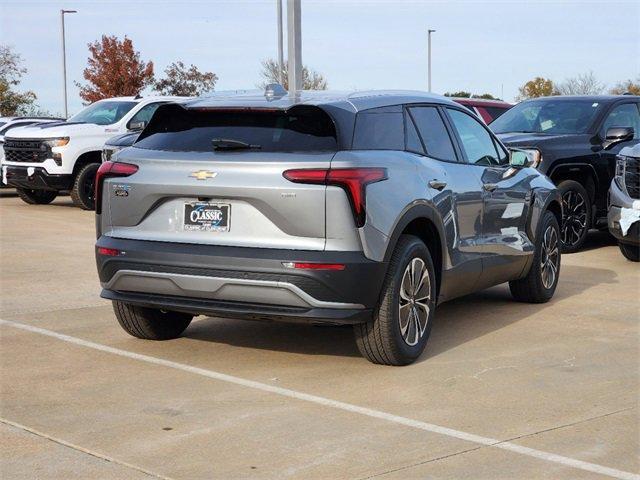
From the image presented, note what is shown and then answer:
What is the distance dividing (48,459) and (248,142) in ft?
8.29

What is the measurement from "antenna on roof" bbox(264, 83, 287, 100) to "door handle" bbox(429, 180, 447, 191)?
1.14 metres

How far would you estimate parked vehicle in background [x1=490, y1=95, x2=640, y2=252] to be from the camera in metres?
13.3

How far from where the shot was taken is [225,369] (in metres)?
6.94

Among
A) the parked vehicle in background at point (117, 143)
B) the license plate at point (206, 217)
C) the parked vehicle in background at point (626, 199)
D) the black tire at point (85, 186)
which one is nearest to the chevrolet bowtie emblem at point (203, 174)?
the license plate at point (206, 217)

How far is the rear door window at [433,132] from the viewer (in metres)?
7.85

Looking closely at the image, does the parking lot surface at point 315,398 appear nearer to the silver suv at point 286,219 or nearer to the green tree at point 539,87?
the silver suv at point 286,219

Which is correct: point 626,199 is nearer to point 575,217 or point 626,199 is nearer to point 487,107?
point 575,217

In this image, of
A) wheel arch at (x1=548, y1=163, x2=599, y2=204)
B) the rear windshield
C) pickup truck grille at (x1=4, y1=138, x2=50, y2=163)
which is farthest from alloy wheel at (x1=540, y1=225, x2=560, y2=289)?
pickup truck grille at (x1=4, y1=138, x2=50, y2=163)

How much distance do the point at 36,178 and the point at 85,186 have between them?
2.67ft

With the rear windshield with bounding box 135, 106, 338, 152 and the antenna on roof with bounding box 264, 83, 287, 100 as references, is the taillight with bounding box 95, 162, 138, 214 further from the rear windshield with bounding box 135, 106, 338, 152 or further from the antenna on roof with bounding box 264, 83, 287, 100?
the antenna on roof with bounding box 264, 83, 287, 100

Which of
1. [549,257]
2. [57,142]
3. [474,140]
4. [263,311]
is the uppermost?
[474,140]

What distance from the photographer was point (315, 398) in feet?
20.5

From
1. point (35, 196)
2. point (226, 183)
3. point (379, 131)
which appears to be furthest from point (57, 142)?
point (226, 183)

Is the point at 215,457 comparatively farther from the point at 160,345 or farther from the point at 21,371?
the point at 160,345
